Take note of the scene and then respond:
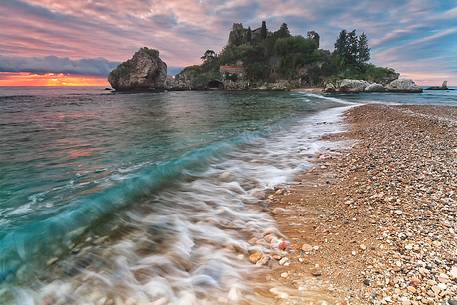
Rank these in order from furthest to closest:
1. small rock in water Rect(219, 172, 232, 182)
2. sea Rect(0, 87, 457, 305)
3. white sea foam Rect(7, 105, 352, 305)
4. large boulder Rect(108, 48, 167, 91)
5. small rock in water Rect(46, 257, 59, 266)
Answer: large boulder Rect(108, 48, 167, 91)
small rock in water Rect(219, 172, 232, 182)
small rock in water Rect(46, 257, 59, 266)
sea Rect(0, 87, 457, 305)
white sea foam Rect(7, 105, 352, 305)

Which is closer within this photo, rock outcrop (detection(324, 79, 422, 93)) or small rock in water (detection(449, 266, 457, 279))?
small rock in water (detection(449, 266, 457, 279))

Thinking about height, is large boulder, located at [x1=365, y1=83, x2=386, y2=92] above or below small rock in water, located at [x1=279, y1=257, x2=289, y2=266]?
above

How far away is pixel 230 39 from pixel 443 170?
579 feet

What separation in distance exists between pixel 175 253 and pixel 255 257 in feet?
4.32

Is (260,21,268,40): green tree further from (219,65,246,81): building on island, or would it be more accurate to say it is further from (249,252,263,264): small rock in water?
(249,252,263,264): small rock in water

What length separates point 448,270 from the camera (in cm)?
348

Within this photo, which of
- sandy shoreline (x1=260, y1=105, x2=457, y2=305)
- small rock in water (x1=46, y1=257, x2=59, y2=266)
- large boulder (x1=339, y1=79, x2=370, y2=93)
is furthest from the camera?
large boulder (x1=339, y1=79, x2=370, y2=93)

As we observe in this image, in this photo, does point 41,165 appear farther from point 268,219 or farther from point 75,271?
point 268,219

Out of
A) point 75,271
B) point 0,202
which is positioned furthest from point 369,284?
point 0,202

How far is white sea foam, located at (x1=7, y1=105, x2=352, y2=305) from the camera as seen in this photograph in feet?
11.8

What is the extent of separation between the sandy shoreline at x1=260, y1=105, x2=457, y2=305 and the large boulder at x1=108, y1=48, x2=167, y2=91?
125 meters

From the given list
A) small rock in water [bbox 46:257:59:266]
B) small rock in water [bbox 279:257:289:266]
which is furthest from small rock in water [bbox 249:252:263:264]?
small rock in water [bbox 46:257:59:266]

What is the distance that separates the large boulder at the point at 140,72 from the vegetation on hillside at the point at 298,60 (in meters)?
21.2

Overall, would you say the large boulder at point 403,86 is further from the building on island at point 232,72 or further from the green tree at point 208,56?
the green tree at point 208,56
